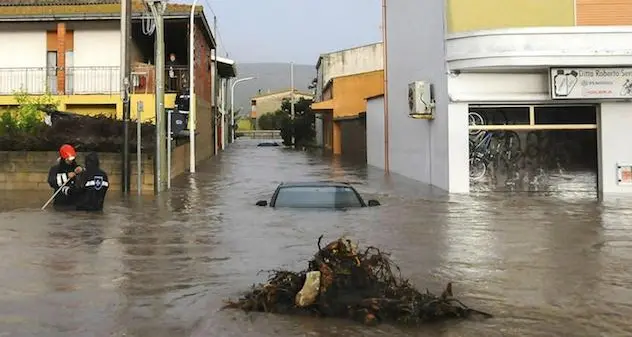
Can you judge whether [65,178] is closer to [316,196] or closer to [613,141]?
[316,196]

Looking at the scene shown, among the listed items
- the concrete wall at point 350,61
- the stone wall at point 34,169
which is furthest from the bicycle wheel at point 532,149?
the concrete wall at point 350,61

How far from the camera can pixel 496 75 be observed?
1794cm

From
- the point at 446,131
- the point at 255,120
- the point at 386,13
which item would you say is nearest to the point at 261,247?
the point at 446,131

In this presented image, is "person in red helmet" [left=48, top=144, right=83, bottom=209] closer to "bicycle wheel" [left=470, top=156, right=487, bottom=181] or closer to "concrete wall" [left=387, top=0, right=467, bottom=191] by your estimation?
"concrete wall" [left=387, top=0, right=467, bottom=191]

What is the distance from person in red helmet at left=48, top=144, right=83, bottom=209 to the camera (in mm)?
14211

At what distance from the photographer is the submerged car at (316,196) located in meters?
13.5

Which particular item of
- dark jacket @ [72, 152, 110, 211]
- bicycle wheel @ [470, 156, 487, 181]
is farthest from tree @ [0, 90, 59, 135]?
bicycle wheel @ [470, 156, 487, 181]

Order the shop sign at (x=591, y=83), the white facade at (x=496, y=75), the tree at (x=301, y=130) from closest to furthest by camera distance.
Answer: the white facade at (x=496, y=75) < the shop sign at (x=591, y=83) < the tree at (x=301, y=130)

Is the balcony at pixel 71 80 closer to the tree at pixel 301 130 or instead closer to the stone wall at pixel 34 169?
the stone wall at pixel 34 169

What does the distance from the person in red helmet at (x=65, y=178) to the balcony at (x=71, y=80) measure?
12.9 m

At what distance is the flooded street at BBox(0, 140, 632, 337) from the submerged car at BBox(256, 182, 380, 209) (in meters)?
0.34

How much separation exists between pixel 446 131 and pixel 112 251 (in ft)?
35.7

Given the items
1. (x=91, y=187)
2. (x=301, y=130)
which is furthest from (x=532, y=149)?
(x=301, y=130)

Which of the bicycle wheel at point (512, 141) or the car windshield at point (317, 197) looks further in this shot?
the bicycle wheel at point (512, 141)
